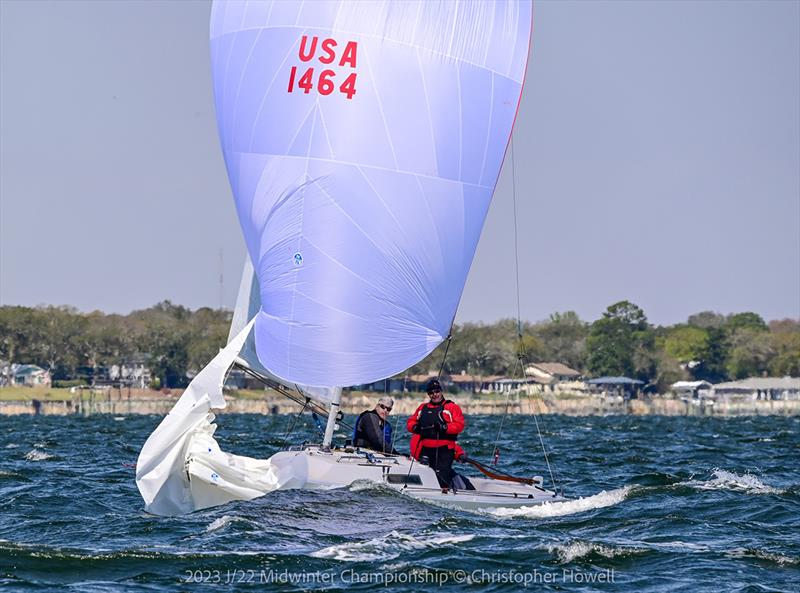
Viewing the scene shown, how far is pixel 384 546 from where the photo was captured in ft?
52.3

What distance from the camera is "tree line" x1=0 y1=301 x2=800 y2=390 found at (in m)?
131

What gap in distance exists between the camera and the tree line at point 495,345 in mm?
131000

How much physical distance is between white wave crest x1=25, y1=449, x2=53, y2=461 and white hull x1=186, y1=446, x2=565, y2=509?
13200mm

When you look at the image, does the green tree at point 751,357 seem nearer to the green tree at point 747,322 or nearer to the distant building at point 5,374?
the green tree at point 747,322

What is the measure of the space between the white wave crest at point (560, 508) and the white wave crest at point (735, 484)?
2.92 metres

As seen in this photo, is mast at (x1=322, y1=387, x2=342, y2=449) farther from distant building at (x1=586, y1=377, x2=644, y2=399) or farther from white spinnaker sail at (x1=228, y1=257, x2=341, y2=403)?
distant building at (x1=586, y1=377, x2=644, y2=399)

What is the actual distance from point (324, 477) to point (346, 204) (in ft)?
12.1

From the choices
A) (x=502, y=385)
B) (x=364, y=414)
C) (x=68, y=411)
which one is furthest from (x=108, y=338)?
(x=364, y=414)

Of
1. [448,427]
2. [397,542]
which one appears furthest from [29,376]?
[397,542]

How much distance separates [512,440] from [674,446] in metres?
5.65

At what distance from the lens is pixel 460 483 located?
20.1 m

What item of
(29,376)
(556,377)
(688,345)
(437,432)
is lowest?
(437,432)

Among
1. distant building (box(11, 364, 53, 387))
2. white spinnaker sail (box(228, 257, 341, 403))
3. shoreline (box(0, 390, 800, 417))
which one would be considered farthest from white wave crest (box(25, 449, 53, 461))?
distant building (box(11, 364, 53, 387))

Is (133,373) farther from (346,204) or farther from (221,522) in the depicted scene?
(221,522)
